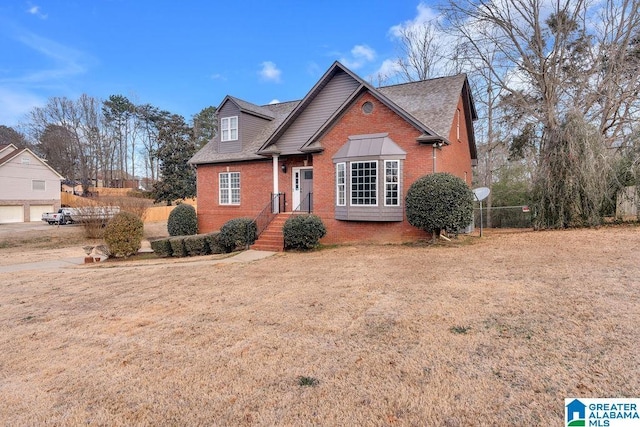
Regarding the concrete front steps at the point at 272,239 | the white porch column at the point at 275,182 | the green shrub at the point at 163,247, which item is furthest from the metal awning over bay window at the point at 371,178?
the green shrub at the point at 163,247

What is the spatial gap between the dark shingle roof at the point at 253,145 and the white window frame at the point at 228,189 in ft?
2.81

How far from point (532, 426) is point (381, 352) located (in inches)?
69.6

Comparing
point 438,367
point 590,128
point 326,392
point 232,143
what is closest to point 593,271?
point 438,367

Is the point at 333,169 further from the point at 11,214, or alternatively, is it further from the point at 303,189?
the point at 11,214

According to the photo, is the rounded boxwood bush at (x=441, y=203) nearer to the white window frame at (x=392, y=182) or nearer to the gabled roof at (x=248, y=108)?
the white window frame at (x=392, y=182)

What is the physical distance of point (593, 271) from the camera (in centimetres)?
746

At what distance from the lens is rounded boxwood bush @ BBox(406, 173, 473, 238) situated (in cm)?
1160

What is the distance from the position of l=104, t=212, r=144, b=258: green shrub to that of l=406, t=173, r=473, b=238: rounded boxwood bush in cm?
1209

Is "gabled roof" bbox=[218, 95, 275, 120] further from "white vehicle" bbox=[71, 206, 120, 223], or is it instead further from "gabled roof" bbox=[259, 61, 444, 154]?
"white vehicle" bbox=[71, 206, 120, 223]

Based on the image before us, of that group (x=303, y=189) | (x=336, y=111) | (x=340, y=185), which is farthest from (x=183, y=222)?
(x=336, y=111)

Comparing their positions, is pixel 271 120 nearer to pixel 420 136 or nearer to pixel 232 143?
pixel 232 143

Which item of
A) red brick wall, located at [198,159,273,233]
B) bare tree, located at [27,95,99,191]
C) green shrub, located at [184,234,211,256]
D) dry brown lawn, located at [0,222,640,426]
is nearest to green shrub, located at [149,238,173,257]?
green shrub, located at [184,234,211,256]

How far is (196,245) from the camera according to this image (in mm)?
14961

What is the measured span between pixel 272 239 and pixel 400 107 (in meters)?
7.27
